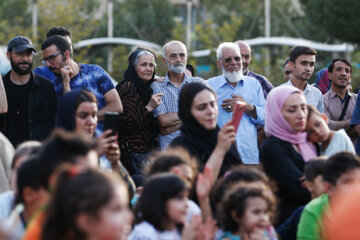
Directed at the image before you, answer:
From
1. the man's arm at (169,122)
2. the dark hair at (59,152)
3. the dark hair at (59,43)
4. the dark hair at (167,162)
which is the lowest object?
the man's arm at (169,122)

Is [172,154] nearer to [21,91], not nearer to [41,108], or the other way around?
[41,108]

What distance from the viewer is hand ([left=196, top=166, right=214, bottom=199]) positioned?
4961mm

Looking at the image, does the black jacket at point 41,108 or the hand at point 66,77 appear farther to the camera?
the hand at point 66,77

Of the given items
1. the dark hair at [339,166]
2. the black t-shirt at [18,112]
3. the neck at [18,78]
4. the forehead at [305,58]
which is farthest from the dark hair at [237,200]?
the forehead at [305,58]

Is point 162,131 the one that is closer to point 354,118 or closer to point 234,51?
point 234,51

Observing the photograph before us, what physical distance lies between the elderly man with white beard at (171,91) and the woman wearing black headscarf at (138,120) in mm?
97

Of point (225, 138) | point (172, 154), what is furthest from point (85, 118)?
point (225, 138)

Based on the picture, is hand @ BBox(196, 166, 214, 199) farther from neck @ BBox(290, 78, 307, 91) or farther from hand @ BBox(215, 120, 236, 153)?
neck @ BBox(290, 78, 307, 91)

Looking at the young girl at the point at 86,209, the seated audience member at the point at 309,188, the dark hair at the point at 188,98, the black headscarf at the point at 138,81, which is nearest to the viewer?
the young girl at the point at 86,209

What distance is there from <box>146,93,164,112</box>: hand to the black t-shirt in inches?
48.0

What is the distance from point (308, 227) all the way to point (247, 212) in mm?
631

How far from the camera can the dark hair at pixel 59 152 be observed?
13.4 ft

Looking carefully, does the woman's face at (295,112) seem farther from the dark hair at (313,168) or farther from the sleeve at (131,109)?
the sleeve at (131,109)

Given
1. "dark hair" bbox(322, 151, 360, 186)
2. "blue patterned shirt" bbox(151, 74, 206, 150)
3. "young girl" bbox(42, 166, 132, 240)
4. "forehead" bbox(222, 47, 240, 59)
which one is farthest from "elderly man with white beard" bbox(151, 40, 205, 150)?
"young girl" bbox(42, 166, 132, 240)
